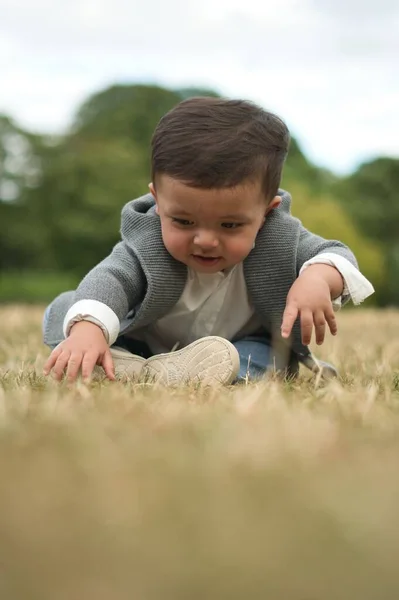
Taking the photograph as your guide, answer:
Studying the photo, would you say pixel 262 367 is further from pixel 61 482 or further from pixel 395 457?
pixel 61 482

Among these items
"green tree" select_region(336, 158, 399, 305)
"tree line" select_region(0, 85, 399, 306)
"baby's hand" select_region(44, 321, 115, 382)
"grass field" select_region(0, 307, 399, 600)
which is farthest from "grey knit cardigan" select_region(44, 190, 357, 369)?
"green tree" select_region(336, 158, 399, 305)

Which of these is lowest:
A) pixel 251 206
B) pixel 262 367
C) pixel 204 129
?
pixel 262 367

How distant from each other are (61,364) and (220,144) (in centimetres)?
73

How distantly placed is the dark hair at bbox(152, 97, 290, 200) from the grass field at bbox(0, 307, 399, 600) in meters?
0.80

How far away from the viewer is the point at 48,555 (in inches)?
31.7

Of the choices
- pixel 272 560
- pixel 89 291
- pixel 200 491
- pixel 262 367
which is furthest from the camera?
pixel 262 367

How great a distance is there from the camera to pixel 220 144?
7.21ft

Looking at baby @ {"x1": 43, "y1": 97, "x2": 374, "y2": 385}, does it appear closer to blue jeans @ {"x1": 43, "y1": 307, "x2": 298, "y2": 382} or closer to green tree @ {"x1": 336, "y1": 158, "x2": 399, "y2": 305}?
blue jeans @ {"x1": 43, "y1": 307, "x2": 298, "y2": 382}

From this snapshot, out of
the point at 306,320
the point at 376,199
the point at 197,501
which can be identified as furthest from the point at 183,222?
the point at 376,199

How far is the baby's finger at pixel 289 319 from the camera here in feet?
6.74

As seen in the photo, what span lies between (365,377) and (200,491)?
1519 mm

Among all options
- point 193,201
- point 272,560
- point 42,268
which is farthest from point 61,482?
point 42,268

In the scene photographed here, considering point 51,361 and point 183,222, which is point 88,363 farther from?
point 183,222

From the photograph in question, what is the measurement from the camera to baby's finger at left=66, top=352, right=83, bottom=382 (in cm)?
200
